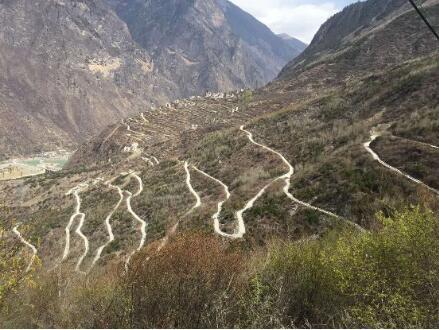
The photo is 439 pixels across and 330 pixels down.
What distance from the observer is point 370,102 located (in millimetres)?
47594

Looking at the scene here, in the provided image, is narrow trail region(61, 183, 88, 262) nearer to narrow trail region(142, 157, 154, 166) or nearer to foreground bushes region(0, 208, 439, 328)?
narrow trail region(142, 157, 154, 166)

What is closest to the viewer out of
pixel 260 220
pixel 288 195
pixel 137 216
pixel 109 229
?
pixel 260 220

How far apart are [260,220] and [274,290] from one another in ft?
51.5

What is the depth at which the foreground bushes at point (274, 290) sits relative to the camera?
996 centimetres

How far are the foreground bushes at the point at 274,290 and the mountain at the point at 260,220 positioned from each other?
0.04 metres

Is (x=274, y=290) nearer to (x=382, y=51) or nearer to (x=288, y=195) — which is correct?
(x=288, y=195)

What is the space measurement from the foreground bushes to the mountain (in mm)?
41

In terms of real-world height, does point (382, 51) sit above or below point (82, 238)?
above

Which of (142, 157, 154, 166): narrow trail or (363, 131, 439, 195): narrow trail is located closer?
(363, 131, 439, 195): narrow trail

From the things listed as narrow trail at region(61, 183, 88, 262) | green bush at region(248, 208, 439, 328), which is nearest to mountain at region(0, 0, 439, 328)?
green bush at region(248, 208, 439, 328)

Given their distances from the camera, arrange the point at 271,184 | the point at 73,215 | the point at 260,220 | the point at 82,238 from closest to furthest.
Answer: the point at 260,220 → the point at 271,184 → the point at 82,238 → the point at 73,215

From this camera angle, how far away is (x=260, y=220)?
27109mm

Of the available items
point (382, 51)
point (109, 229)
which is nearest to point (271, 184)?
point (109, 229)

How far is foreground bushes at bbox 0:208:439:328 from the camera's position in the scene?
9.96m
